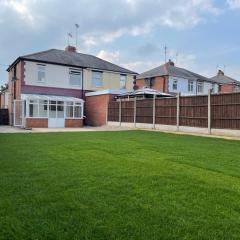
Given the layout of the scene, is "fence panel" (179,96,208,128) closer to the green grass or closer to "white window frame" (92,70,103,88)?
the green grass

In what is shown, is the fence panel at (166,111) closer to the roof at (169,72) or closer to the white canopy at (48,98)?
the white canopy at (48,98)

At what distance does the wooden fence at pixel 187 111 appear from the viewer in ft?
61.2

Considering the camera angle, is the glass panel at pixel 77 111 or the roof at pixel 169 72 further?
the roof at pixel 169 72

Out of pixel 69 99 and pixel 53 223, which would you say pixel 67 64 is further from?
pixel 53 223

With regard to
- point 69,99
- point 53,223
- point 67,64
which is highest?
point 67,64

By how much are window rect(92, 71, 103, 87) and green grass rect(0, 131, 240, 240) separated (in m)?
25.8

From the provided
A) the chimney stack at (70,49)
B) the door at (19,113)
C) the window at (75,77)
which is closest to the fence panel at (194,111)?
the door at (19,113)

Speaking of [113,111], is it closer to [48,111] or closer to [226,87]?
[48,111]

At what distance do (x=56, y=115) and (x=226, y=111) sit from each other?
15.8 m

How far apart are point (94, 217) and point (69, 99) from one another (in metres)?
26.8

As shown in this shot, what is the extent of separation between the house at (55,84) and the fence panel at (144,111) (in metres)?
6.68

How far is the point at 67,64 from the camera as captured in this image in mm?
33094

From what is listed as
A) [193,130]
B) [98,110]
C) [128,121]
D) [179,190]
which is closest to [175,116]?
[193,130]

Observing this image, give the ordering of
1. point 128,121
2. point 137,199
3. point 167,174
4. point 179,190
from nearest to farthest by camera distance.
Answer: point 137,199
point 179,190
point 167,174
point 128,121
